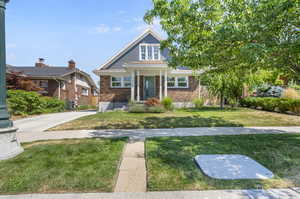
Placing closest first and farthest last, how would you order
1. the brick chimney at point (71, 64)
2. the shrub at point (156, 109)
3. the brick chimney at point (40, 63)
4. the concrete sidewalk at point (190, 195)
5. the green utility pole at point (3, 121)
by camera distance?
the concrete sidewalk at point (190, 195) < the green utility pole at point (3, 121) < the shrub at point (156, 109) < the brick chimney at point (71, 64) < the brick chimney at point (40, 63)

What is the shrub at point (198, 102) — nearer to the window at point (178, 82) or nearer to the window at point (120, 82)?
the window at point (178, 82)

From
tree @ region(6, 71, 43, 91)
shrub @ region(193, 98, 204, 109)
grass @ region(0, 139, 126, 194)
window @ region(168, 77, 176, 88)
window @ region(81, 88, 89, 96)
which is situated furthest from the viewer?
window @ region(81, 88, 89, 96)

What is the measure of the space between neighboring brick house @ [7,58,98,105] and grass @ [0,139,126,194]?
629 inches

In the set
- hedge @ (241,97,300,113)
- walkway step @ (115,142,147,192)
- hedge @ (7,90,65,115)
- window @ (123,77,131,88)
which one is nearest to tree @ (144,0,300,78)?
walkway step @ (115,142,147,192)

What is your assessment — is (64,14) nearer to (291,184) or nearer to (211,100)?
(291,184)

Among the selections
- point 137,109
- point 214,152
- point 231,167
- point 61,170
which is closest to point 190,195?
point 231,167

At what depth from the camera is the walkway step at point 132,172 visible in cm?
248

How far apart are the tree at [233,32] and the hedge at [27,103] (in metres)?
11.4

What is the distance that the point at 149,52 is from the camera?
48.9ft

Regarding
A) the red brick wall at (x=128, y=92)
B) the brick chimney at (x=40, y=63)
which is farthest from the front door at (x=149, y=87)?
the brick chimney at (x=40, y=63)

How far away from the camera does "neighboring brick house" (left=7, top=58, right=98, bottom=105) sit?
18141 millimetres

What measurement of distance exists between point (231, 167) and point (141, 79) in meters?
12.7

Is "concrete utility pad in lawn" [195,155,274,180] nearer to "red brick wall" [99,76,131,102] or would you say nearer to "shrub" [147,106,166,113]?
"shrub" [147,106,166,113]

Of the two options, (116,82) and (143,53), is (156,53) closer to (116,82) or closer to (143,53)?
(143,53)
